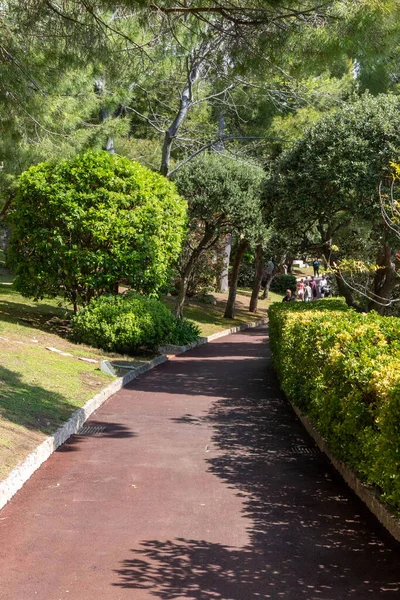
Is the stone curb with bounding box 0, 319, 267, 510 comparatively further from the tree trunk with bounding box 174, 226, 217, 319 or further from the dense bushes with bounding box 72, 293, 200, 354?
the tree trunk with bounding box 174, 226, 217, 319

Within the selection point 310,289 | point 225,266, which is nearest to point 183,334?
point 225,266

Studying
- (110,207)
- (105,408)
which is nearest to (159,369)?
(110,207)

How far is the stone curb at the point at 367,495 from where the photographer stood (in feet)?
20.4

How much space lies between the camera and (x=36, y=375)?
A: 12.4 metres

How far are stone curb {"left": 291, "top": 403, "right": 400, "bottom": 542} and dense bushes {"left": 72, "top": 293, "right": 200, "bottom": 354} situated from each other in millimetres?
8744

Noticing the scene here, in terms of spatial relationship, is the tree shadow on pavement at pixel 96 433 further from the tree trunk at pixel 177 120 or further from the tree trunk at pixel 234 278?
the tree trunk at pixel 234 278

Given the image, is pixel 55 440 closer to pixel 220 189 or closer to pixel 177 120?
pixel 177 120

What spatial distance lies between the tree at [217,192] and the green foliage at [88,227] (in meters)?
7.57

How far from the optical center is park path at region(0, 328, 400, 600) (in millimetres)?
5160

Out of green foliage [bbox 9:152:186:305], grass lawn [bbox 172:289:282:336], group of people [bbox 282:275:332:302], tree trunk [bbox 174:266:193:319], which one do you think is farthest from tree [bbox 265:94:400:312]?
group of people [bbox 282:275:332:302]

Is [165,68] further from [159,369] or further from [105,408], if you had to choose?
[105,408]

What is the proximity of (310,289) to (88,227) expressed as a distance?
78.5 feet

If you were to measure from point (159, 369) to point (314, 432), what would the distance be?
818 centimetres

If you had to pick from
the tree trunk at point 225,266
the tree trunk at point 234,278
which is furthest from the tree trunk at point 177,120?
the tree trunk at point 225,266
